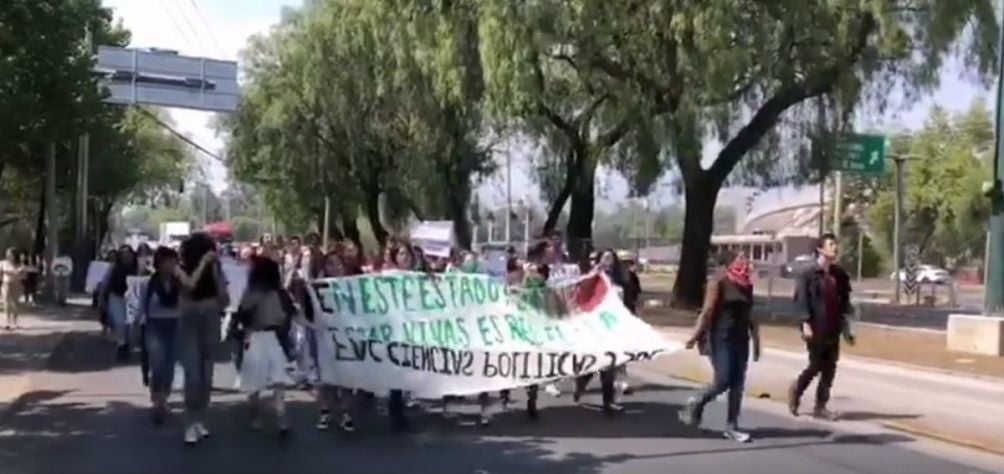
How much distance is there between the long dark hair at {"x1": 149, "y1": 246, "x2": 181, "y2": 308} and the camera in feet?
41.2

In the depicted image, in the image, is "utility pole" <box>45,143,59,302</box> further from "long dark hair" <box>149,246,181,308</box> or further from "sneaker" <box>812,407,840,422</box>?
"sneaker" <box>812,407,840,422</box>

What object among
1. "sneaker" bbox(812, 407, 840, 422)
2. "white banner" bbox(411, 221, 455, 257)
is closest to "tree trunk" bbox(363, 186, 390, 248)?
"white banner" bbox(411, 221, 455, 257)

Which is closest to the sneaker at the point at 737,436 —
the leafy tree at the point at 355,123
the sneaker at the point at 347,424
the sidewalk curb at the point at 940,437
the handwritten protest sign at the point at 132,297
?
the sidewalk curb at the point at 940,437

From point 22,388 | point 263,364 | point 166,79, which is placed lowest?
point 22,388

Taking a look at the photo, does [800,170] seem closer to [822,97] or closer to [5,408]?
[822,97]

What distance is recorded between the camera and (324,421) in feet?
41.9

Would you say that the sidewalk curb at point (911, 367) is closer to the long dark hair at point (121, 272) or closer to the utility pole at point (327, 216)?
the long dark hair at point (121, 272)

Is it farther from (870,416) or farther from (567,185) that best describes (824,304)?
(567,185)

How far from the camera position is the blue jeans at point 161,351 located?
1275 cm

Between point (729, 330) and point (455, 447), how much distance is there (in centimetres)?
246

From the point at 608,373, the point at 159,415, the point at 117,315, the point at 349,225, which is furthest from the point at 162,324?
the point at 349,225

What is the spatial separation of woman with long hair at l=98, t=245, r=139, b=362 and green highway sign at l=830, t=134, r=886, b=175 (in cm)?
1419

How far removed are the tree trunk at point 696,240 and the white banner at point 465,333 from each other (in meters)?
20.9

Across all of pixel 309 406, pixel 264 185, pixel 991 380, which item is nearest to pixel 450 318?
pixel 309 406
